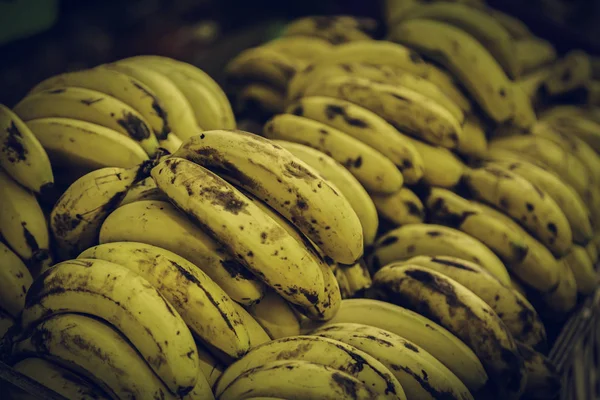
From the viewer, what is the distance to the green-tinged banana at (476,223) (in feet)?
5.41

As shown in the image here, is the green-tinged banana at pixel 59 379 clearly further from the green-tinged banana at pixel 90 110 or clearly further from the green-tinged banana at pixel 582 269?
the green-tinged banana at pixel 582 269

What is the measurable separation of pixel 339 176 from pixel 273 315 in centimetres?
48

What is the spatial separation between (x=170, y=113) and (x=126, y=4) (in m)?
2.10

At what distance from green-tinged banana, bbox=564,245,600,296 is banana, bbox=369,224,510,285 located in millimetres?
490

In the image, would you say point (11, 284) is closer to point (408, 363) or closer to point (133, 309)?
point (133, 309)

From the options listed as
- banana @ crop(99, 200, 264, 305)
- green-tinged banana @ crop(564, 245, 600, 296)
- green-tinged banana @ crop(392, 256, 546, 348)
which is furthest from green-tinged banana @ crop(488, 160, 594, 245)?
banana @ crop(99, 200, 264, 305)

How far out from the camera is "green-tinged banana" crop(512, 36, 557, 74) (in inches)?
96.6

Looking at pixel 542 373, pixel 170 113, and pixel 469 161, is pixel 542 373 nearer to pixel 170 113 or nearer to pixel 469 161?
pixel 469 161

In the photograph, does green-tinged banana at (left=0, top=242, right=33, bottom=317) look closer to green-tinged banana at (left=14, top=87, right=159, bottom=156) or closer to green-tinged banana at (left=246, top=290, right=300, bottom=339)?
green-tinged banana at (left=14, top=87, right=159, bottom=156)

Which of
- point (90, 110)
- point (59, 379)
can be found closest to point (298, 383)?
point (59, 379)

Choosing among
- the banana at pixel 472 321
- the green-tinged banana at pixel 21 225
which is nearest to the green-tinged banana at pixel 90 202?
the green-tinged banana at pixel 21 225

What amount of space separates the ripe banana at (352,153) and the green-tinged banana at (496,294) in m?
0.28

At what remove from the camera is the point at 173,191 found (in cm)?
111

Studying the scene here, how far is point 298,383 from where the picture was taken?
3.28ft
